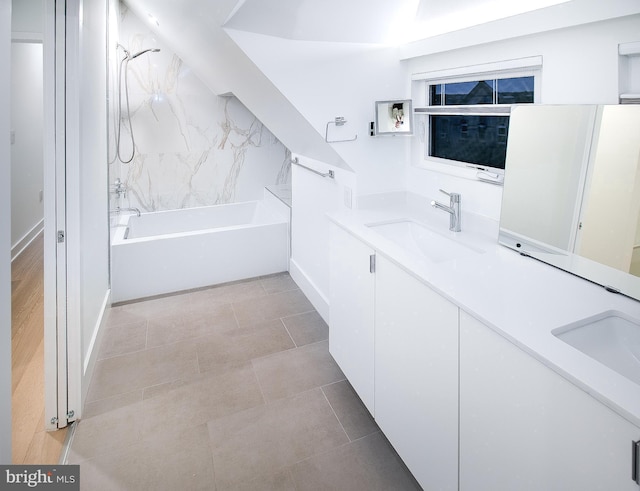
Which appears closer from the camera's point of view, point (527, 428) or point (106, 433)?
point (527, 428)

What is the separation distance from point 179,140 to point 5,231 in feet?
11.4

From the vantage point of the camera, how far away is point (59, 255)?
1.88m

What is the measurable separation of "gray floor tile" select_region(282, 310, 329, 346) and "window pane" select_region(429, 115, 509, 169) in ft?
4.45

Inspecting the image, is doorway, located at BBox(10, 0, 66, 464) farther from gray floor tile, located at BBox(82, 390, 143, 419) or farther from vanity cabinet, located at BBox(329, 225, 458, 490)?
vanity cabinet, located at BBox(329, 225, 458, 490)

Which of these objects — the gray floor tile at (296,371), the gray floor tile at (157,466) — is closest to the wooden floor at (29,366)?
the gray floor tile at (157,466)

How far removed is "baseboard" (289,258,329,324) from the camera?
117 inches

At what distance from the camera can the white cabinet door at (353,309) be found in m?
1.84

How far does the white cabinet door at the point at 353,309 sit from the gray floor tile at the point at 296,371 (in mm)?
136

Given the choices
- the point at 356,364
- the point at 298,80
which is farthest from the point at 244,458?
the point at 298,80

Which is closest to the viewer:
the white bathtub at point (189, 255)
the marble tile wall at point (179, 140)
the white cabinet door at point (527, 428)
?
the white cabinet door at point (527, 428)

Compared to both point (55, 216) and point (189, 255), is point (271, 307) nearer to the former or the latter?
point (189, 255)

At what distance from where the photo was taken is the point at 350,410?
2.04m

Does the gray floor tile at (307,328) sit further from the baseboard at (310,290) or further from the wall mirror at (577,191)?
the wall mirror at (577,191)

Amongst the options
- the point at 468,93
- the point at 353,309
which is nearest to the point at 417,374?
the point at 353,309
